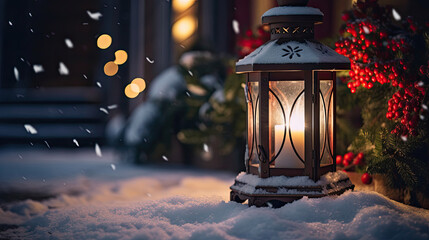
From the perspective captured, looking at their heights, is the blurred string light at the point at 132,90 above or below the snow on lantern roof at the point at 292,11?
below

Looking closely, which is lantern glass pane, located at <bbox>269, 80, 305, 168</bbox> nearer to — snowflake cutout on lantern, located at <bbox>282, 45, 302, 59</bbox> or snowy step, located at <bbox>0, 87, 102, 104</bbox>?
snowflake cutout on lantern, located at <bbox>282, 45, 302, 59</bbox>

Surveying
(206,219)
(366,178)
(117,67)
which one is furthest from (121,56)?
(206,219)

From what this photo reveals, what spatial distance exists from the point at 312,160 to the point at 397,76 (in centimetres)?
77

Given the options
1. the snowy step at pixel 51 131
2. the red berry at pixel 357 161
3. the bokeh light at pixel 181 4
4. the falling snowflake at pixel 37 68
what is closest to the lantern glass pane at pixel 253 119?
the red berry at pixel 357 161

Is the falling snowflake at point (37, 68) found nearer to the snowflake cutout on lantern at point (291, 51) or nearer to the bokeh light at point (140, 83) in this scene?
the bokeh light at point (140, 83)

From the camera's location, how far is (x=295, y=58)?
3389 millimetres

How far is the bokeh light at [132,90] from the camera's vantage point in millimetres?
9344

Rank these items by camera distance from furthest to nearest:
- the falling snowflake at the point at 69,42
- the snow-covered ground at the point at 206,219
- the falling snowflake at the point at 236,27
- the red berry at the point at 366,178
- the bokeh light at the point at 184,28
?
1. the falling snowflake at the point at 69,42
2. the bokeh light at the point at 184,28
3. the falling snowflake at the point at 236,27
4. the red berry at the point at 366,178
5. the snow-covered ground at the point at 206,219

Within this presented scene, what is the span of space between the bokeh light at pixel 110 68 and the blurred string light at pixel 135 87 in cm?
44

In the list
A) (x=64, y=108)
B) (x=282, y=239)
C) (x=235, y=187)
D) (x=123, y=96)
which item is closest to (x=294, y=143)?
(x=235, y=187)

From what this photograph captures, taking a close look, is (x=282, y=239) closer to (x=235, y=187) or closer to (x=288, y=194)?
(x=288, y=194)

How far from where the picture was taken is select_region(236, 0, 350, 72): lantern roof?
3.38m

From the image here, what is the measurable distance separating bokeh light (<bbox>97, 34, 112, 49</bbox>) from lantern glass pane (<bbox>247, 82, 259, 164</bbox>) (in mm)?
6419

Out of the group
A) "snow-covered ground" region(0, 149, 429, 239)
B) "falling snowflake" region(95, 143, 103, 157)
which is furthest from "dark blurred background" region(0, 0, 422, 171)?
"snow-covered ground" region(0, 149, 429, 239)
